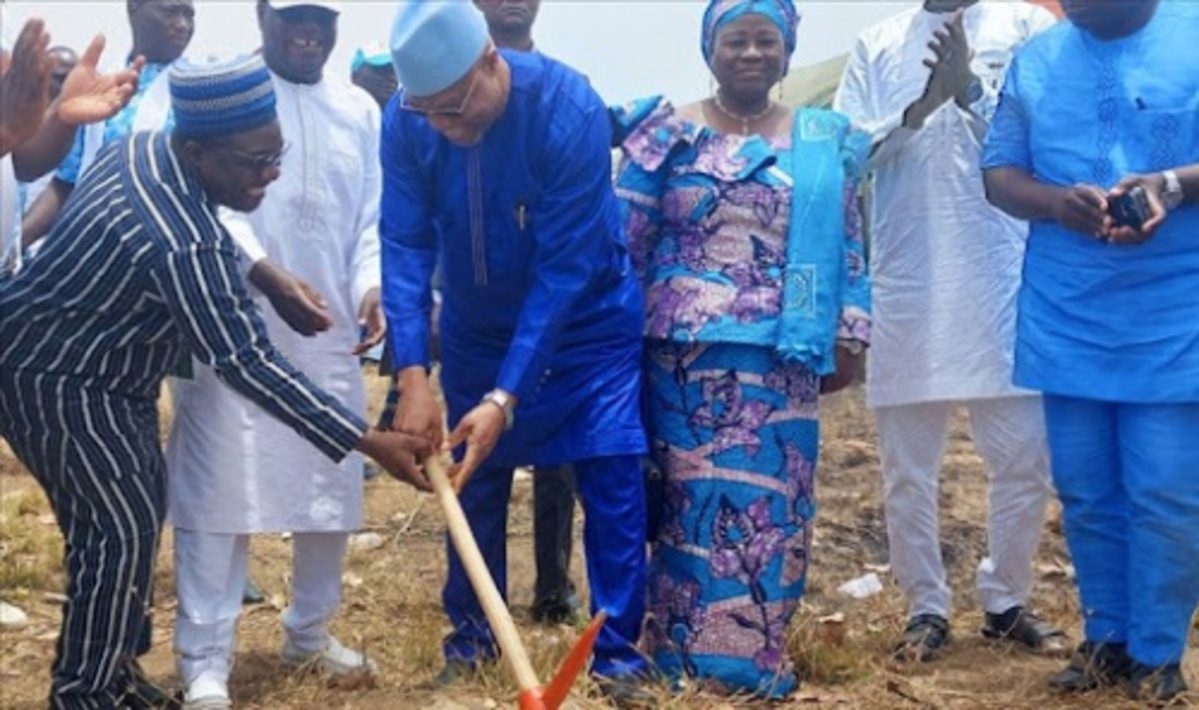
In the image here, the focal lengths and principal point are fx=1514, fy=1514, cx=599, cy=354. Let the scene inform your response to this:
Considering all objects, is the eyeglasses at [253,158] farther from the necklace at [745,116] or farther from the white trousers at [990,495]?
the white trousers at [990,495]

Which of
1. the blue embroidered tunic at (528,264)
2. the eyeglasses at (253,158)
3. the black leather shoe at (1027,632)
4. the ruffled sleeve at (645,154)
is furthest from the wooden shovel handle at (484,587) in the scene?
the black leather shoe at (1027,632)

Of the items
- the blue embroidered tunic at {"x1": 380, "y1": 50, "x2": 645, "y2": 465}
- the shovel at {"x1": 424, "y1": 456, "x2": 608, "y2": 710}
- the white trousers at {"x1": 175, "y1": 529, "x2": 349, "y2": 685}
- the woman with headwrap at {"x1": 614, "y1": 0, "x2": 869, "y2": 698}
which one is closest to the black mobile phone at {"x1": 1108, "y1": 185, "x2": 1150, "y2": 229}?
the woman with headwrap at {"x1": 614, "y1": 0, "x2": 869, "y2": 698}

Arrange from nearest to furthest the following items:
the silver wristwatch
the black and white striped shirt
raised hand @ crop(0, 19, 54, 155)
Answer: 1. raised hand @ crop(0, 19, 54, 155)
2. the black and white striped shirt
3. the silver wristwatch

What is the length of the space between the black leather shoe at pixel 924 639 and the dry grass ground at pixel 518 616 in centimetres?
6

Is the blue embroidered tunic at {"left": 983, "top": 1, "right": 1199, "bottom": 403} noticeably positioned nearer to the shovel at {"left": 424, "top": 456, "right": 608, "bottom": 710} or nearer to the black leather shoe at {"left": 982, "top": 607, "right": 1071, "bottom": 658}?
the black leather shoe at {"left": 982, "top": 607, "right": 1071, "bottom": 658}

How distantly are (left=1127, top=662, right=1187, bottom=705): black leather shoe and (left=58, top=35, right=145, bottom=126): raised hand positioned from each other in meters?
2.97

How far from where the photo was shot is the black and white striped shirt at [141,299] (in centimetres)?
337

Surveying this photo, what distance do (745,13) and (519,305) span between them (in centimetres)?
98

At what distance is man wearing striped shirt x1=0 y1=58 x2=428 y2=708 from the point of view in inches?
133

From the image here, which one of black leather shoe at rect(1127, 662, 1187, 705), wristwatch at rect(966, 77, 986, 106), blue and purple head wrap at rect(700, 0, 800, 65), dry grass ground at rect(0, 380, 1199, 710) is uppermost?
blue and purple head wrap at rect(700, 0, 800, 65)

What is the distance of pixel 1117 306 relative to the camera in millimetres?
4016

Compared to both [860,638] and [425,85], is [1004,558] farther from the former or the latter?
[425,85]

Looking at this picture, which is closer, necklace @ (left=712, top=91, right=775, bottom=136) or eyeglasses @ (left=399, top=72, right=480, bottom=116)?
eyeglasses @ (left=399, top=72, right=480, bottom=116)

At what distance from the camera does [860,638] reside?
4.77 meters
